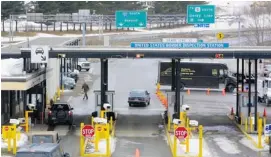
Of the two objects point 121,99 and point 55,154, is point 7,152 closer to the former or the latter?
point 55,154

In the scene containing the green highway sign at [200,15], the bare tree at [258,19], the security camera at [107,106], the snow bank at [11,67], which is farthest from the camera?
the bare tree at [258,19]

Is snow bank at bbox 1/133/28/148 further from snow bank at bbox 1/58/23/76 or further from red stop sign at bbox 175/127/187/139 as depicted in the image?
red stop sign at bbox 175/127/187/139

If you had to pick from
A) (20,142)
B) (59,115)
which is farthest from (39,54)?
(20,142)

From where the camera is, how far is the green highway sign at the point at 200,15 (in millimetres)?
43719

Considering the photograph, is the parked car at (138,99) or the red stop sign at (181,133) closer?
the red stop sign at (181,133)

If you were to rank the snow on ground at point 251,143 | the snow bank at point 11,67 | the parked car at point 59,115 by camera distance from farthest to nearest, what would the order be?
the parked car at point 59,115
the snow bank at point 11,67
the snow on ground at point 251,143

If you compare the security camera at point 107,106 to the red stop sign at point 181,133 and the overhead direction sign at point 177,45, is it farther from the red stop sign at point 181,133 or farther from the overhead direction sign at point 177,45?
the red stop sign at point 181,133

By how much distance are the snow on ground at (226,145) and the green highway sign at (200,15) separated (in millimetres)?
14913

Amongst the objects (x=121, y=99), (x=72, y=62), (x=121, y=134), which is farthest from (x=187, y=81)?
(x=121, y=134)

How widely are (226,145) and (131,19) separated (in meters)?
17.0

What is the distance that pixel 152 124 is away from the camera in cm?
3522

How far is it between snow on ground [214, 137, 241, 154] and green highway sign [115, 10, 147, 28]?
14674 millimetres

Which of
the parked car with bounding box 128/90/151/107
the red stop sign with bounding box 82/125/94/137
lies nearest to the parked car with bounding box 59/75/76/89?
the parked car with bounding box 128/90/151/107

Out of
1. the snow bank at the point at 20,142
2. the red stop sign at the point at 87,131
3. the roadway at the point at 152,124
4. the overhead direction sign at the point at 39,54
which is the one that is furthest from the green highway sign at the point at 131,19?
the red stop sign at the point at 87,131
